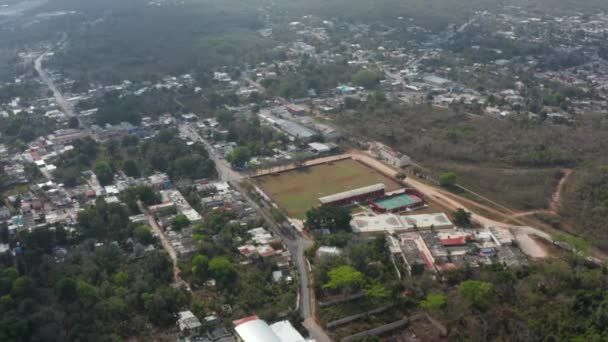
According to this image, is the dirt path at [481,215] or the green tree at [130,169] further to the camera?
the green tree at [130,169]

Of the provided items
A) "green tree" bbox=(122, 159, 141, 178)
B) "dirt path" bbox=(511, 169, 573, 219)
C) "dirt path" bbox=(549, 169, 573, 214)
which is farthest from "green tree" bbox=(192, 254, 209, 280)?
"dirt path" bbox=(549, 169, 573, 214)

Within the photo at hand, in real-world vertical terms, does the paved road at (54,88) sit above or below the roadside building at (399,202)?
below

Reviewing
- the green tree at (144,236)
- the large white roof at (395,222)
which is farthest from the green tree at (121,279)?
the large white roof at (395,222)

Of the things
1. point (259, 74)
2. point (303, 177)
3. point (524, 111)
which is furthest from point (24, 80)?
point (524, 111)

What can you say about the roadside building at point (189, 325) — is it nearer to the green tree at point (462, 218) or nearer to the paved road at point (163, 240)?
the paved road at point (163, 240)

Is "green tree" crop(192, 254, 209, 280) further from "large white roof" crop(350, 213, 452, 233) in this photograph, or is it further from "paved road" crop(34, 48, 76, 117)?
"paved road" crop(34, 48, 76, 117)

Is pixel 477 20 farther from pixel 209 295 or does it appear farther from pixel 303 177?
pixel 209 295
